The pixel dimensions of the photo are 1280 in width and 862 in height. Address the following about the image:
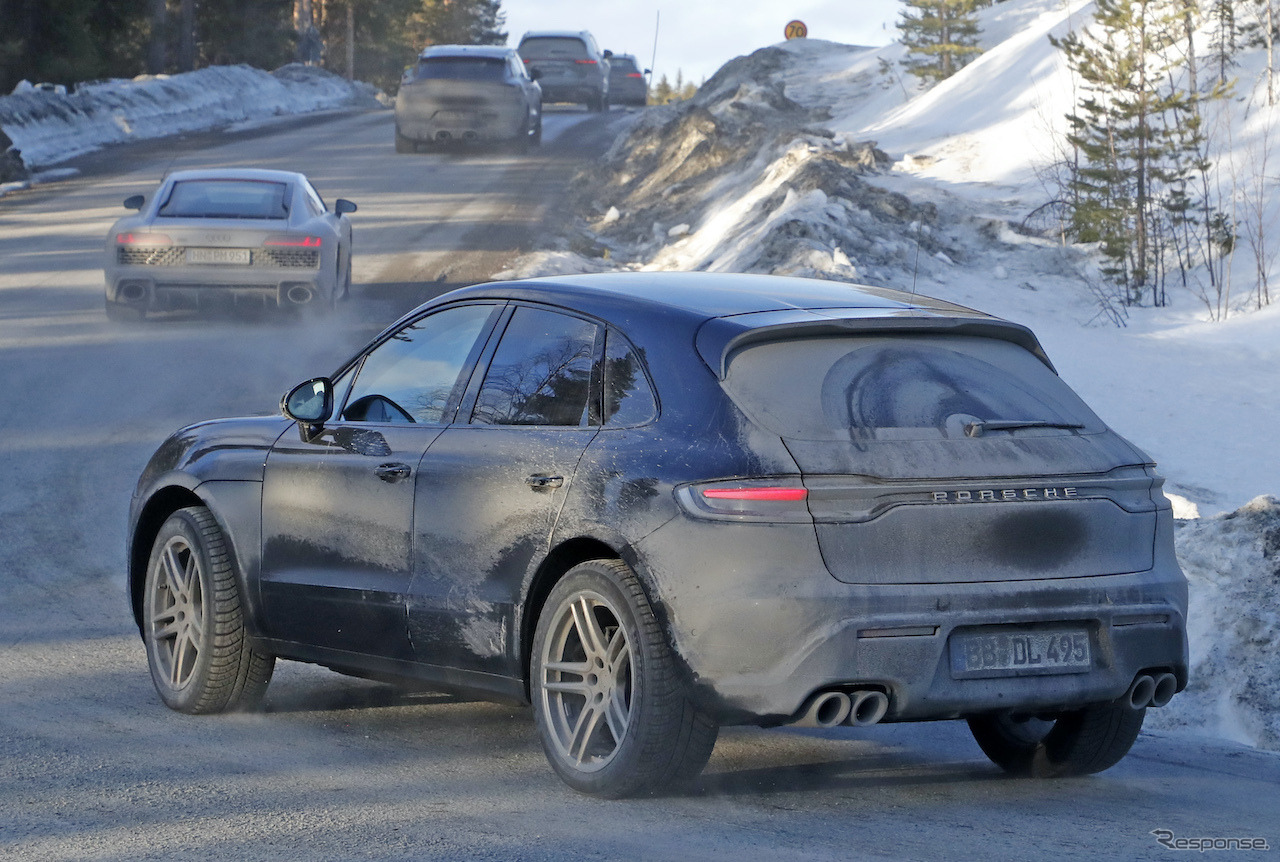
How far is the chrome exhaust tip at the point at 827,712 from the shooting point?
4414mm

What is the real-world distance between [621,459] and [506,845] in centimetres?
114

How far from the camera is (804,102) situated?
40.9 m

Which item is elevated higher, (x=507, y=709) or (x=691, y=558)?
(x=691, y=558)

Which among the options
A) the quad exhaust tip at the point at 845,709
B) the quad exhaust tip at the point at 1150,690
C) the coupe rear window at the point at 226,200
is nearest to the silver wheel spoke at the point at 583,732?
the quad exhaust tip at the point at 845,709

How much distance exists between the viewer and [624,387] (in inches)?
194

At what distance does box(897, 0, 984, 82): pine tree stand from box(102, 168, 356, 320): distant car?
25.2 metres

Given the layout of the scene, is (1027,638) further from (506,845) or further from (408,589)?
(408,589)

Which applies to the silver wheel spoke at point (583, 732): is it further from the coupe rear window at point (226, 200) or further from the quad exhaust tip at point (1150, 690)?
the coupe rear window at point (226, 200)

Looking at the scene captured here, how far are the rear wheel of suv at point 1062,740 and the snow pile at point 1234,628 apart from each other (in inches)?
36.6

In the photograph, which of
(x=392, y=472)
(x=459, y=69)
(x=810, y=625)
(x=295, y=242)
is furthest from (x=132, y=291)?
(x=459, y=69)

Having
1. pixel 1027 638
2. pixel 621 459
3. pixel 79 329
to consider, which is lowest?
pixel 79 329

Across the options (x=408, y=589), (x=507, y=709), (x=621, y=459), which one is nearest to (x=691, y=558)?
(x=621, y=459)

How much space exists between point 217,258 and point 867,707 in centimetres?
1185

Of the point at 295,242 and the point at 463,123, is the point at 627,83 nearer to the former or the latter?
the point at 463,123
